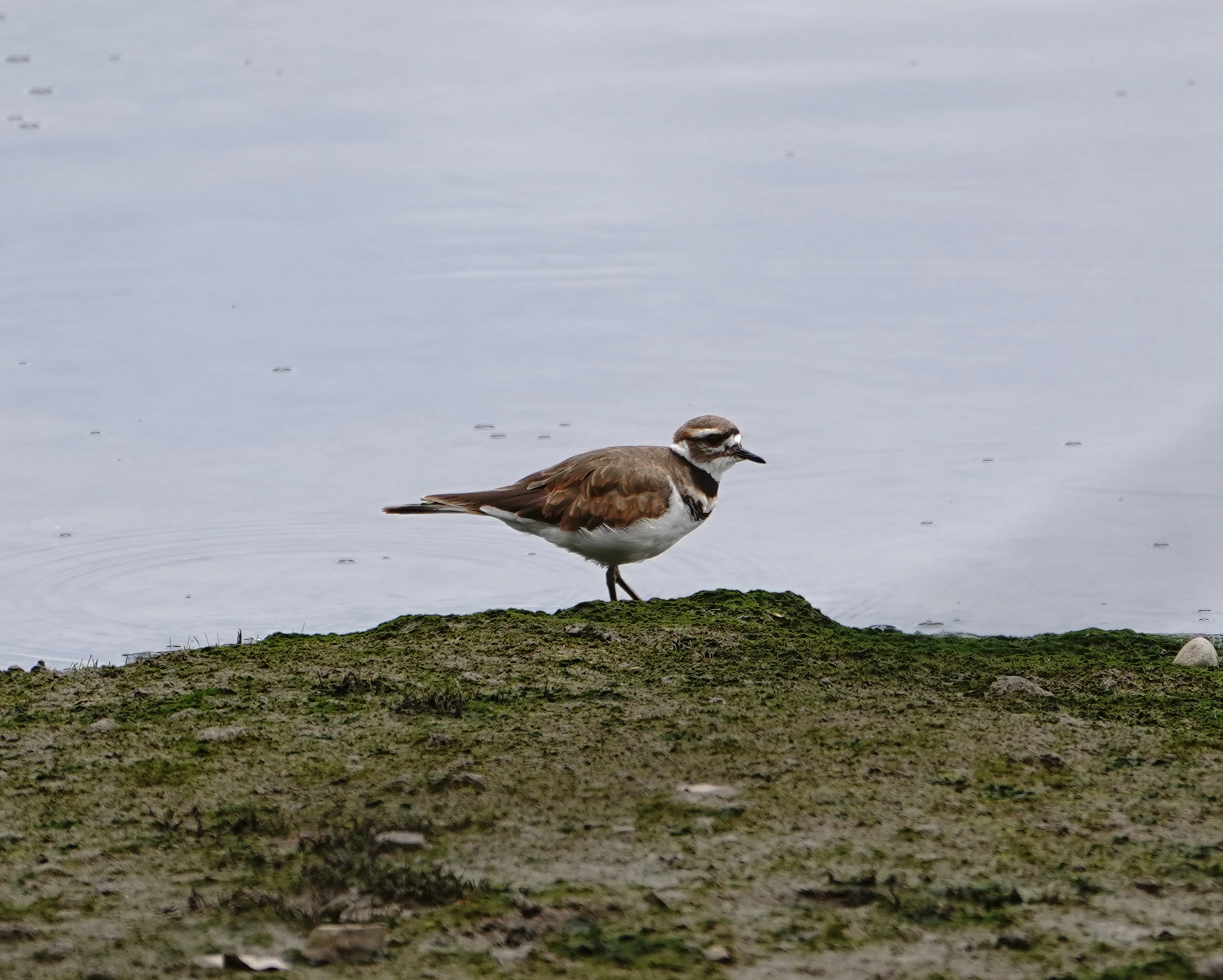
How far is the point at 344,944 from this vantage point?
11.4ft

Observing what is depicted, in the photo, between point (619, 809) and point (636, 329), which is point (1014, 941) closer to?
point (619, 809)

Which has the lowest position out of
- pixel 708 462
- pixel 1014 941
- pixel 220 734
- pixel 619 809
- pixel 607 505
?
pixel 1014 941

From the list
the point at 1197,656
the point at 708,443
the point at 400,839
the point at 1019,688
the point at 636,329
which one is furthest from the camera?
the point at 636,329

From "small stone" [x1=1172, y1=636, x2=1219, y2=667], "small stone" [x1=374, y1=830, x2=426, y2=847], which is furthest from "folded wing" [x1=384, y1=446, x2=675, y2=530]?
"small stone" [x1=374, y1=830, x2=426, y2=847]

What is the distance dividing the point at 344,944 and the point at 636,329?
24.3ft

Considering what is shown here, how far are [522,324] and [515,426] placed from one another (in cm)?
144

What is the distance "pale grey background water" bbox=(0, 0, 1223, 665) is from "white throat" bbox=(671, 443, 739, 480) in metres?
0.48

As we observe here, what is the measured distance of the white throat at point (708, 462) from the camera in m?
8.18

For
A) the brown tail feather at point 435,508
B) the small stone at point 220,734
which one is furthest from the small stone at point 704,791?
the brown tail feather at point 435,508

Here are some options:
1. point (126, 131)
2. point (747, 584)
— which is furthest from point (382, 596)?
point (126, 131)

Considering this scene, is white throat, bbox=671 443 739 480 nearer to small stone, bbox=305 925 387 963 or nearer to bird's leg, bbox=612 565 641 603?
bird's leg, bbox=612 565 641 603

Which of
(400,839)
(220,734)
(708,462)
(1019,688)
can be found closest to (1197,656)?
(1019,688)

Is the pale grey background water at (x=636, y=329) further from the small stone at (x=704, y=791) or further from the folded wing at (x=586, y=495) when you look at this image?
the small stone at (x=704, y=791)

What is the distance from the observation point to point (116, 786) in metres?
4.57
